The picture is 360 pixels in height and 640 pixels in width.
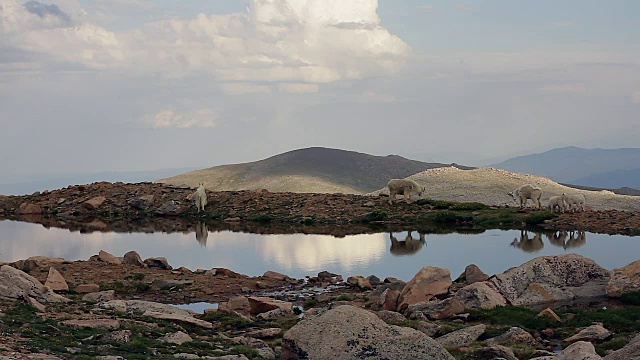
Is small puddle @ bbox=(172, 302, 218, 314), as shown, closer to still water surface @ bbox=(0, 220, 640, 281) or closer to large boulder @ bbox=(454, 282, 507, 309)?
still water surface @ bbox=(0, 220, 640, 281)

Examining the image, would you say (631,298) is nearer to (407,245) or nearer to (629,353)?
(629,353)

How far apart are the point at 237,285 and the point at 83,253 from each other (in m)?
11.1

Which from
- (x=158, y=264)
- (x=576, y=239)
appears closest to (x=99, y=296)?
(x=158, y=264)

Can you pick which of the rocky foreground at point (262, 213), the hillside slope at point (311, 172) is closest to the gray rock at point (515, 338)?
the rocky foreground at point (262, 213)

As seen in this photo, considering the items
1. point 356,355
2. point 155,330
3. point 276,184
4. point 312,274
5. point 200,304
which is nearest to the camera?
point 356,355

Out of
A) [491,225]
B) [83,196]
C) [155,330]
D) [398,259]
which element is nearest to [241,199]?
[83,196]

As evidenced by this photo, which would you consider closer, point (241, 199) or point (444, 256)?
point (444, 256)

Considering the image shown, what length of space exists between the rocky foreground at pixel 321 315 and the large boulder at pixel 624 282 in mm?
34

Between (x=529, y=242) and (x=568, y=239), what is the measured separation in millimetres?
1767

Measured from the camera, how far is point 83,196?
53.2 metres

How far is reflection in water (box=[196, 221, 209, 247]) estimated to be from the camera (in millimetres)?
37400

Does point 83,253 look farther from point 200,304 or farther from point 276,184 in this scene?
point 276,184

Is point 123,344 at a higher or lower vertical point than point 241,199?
lower

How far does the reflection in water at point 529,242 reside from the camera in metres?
32.4
